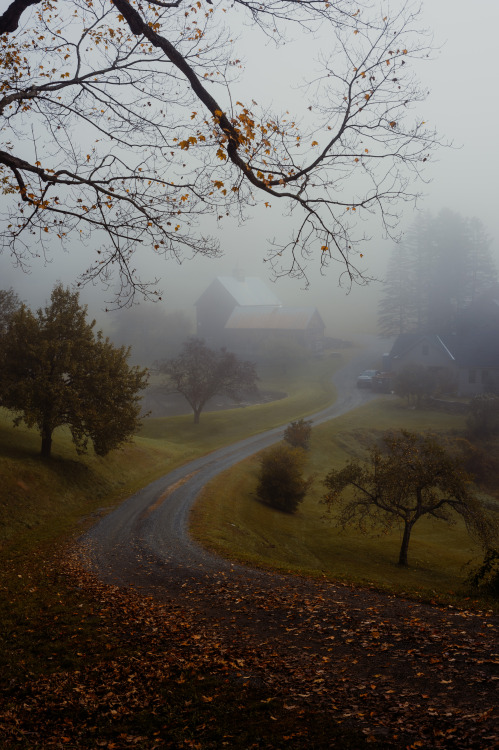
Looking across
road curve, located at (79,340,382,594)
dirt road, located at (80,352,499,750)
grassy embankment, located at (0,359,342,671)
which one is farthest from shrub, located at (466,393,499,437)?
dirt road, located at (80,352,499,750)

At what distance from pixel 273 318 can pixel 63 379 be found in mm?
59682

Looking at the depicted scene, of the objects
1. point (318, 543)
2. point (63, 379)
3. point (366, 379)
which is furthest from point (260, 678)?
point (366, 379)

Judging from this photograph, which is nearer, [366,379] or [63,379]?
[63,379]

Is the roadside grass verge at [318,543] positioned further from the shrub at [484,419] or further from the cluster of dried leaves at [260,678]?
the shrub at [484,419]

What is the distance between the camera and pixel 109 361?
98.1 ft

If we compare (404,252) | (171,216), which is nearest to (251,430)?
(171,216)

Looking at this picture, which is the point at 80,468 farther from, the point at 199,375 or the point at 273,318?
the point at 273,318

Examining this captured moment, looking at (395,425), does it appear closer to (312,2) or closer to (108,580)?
(108,580)

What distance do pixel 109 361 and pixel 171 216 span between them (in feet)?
71.3

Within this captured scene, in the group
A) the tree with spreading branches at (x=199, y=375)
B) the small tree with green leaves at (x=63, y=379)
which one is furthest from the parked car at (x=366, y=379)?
the small tree with green leaves at (x=63, y=379)

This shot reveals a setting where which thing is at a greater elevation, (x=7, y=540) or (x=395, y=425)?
(x=395, y=425)

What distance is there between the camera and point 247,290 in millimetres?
99688

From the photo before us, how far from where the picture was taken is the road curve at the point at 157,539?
14.6m

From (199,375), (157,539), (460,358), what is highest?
(460,358)
